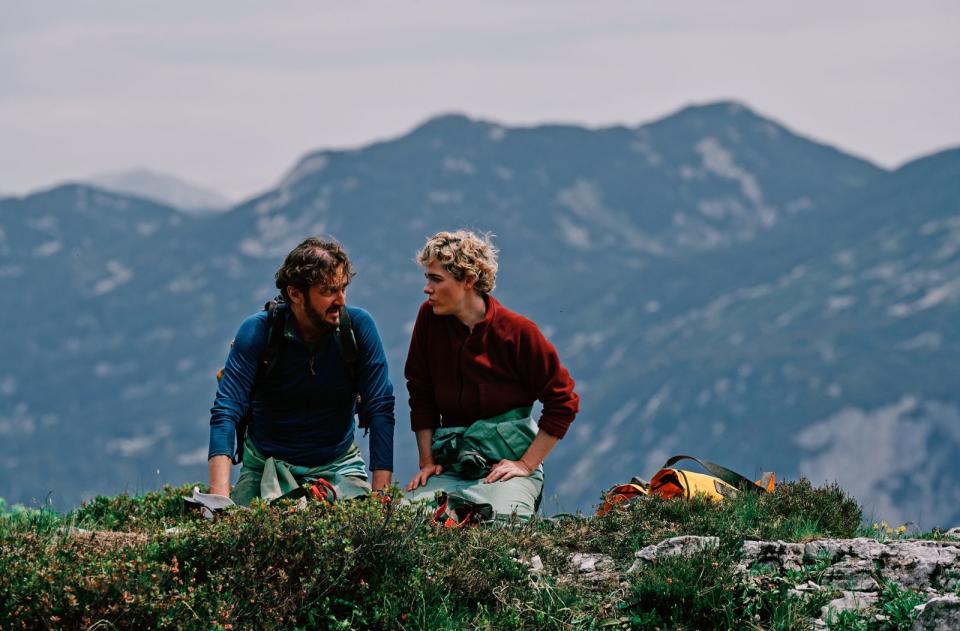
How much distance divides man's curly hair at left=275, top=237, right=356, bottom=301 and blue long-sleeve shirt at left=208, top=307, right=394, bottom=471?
0.34 metres

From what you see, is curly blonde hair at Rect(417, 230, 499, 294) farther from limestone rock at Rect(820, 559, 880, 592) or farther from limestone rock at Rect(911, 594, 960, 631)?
limestone rock at Rect(911, 594, 960, 631)

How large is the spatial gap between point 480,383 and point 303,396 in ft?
3.66

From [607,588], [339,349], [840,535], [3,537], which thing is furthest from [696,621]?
[3,537]

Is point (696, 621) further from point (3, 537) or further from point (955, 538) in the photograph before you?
point (3, 537)

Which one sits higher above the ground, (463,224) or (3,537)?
(463,224)

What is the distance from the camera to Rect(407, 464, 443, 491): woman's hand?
8445 mm

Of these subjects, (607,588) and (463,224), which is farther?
(463,224)

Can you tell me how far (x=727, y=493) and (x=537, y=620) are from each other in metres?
2.50

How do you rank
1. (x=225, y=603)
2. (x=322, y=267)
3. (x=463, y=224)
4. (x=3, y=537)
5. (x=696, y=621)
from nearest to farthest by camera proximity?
(x=225, y=603)
(x=696, y=621)
(x=3, y=537)
(x=322, y=267)
(x=463, y=224)

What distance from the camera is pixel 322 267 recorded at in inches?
308

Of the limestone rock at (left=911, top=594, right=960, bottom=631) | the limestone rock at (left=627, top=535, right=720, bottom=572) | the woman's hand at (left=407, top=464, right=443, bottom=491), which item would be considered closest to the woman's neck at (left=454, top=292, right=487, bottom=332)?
the woman's hand at (left=407, top=464, right=443, bottom=491)

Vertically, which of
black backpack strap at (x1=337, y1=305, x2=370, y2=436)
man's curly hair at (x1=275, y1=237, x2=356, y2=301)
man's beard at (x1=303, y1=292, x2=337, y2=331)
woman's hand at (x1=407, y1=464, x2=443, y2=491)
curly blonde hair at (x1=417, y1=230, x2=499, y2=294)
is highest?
curly blonde hair at (x1=417, y1=230, x2=499, y2=294)

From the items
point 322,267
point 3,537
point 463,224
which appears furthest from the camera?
point 463,224

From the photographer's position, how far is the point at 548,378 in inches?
331
